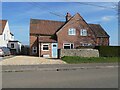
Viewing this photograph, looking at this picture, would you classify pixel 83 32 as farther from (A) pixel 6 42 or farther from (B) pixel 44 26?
(A) pixel 6 42

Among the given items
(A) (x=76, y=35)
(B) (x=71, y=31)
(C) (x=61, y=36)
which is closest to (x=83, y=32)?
(A) (x=76, y=35)

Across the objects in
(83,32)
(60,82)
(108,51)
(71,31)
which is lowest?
(60,82)

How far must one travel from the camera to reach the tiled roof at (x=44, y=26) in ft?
162

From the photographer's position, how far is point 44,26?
167 ft

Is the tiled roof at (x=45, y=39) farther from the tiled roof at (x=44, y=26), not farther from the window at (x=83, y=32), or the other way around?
the window at (x=83, y=32)

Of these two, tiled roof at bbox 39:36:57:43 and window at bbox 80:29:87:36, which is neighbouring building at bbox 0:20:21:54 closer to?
tiled roof at bbox 39:36:57:43

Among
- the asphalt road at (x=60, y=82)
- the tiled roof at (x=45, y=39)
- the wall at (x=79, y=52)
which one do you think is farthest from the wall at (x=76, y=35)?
the asphalt road at (x=60, y=82)

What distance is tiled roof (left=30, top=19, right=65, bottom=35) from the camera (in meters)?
49.4

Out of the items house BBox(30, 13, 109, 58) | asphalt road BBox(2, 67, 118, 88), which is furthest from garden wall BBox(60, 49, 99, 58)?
asphalt road BBox(2, 67, 118, 88)

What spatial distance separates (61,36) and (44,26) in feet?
17.4

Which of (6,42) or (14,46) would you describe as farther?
(14,46)

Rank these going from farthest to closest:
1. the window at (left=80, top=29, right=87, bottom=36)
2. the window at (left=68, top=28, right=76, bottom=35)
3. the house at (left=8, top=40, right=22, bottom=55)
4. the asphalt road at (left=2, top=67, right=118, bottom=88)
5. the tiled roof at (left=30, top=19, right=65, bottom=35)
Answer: the house at (left=8, top=40, right=22, bottom=55) < the tiled roof at (left=30, top=19, right=65, bottom=35) < the window at (left=80, top=29, right=87, bottom=36) < the window at (left=68, top=28, right=76, bottom=35) < the asphalt road at (left=2, top=67, right=118, bottom=88)

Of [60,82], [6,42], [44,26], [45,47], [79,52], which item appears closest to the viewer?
[60,82]

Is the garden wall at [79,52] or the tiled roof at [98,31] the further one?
the tiled roof at [98,31]
